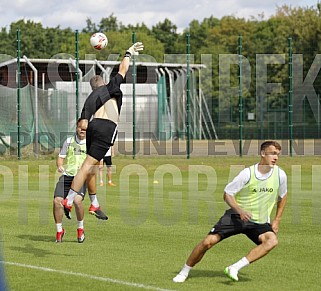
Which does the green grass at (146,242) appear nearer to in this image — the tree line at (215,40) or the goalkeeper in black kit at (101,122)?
the goalkeeper in black kit at (101,122)

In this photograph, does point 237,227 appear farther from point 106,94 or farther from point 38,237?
point 38,237

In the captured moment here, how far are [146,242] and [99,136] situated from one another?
7.02 ft

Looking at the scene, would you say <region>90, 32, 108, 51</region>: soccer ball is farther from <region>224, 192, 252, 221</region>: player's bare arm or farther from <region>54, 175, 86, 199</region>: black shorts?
<region>224, 192, 252, 221</region>: player's bare arm

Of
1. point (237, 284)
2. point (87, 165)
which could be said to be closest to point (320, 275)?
point (237, 284)

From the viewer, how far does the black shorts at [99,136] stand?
13.3 metres

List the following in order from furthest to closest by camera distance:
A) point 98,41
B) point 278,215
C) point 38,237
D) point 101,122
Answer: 1. point 38,237
2. point 98,41
3. point 101,122
4. point 278,215

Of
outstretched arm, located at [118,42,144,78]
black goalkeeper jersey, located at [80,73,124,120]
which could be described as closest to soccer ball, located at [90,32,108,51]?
outstretched arm, located at [118,42,144,78]

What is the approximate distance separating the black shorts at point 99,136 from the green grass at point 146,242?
1479 mm

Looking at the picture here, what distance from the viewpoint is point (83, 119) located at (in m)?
14.4

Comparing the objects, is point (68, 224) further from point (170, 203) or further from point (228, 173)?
point (228, 173)

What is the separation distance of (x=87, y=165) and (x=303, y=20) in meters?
54.5

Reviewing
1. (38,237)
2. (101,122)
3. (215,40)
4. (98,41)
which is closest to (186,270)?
(101,122)

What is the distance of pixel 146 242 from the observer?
14.4 metres

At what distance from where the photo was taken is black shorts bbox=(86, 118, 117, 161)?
13266 mm
